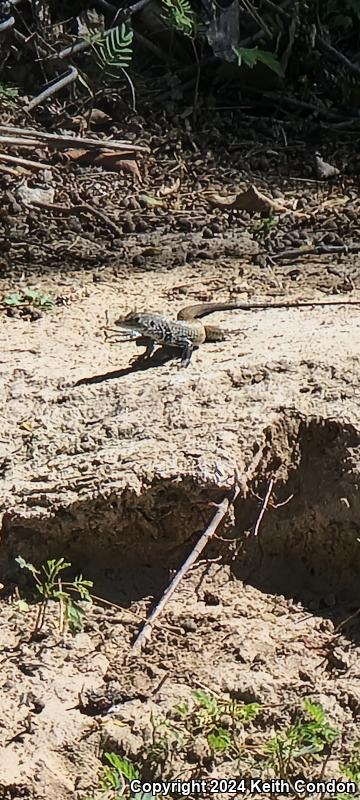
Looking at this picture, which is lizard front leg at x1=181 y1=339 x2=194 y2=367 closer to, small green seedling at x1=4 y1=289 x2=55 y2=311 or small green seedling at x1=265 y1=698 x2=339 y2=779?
small green seedling at x1=4 y1=289 x2=55 y2=311

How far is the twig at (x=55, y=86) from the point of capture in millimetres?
7391

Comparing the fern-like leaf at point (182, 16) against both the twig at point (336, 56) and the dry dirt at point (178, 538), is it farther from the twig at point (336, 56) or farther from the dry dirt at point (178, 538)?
the dry dirt at point (178, 538)

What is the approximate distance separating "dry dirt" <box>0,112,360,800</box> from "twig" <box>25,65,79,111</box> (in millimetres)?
3301

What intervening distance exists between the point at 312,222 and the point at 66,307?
1.70 meters

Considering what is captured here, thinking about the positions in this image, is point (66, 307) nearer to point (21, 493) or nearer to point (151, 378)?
point (151, 378)

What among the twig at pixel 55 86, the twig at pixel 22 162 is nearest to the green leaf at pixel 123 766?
the twig at pixel 22 162

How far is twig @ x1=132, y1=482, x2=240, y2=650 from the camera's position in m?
3.85

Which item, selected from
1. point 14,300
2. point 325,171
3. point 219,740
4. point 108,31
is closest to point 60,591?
point 219,740

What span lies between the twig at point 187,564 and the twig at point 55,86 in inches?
164

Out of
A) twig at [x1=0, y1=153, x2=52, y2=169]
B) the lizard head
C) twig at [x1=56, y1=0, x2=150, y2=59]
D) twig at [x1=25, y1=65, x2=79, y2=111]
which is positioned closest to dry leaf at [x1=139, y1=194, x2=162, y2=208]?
twig at [x1=0, y1=153, x2=52, y2=169]

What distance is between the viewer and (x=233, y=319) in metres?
5.29

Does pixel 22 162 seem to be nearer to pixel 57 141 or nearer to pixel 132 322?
pixel 57 141

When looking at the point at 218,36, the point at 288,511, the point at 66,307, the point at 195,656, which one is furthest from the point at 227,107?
the point at 195,656

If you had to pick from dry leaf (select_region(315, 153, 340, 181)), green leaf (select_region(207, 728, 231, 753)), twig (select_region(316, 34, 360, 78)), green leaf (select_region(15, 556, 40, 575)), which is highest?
twig (select_region(316, 34, 360, 78))
